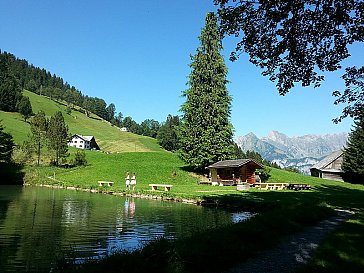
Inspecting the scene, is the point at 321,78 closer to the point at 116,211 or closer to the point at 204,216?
the point at 204,216

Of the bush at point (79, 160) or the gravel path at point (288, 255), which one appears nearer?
the gravel path at point (288, 255)

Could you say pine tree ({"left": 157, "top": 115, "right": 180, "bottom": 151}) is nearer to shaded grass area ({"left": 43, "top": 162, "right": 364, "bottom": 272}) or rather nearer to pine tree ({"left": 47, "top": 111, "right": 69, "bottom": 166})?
pine tree ({"left": 47, "top": 111, "right": 69, "bottom": 166})

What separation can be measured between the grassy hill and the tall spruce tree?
52250mm

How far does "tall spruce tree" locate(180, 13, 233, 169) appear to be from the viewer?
5309 cm

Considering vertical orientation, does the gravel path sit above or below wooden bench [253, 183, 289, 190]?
below

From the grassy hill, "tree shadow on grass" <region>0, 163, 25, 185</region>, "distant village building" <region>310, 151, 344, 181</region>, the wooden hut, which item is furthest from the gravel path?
the grassy hill

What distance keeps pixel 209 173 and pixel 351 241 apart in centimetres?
4414

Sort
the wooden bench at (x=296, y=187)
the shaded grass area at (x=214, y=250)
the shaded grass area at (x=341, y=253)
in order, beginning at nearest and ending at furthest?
1. the shaded grass area at (x=214, y=250)
2. the shaded grass area at (x=341, y=253)
3. the wooden bench at (x=296, y=187)

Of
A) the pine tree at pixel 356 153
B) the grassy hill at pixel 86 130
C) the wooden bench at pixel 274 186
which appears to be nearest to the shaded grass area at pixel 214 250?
the wooden bench at pixel 274 186

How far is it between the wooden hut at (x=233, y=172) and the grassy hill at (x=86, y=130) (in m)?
57.4

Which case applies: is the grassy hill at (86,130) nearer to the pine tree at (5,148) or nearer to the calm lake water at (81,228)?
the pine tree at (5,148)

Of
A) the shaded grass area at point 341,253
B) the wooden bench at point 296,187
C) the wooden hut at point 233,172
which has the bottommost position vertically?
the shaded grass area at point 341,253

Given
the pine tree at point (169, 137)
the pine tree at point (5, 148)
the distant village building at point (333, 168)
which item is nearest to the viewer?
the pine tree at point (5, 148)

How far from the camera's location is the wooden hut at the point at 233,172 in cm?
4975
